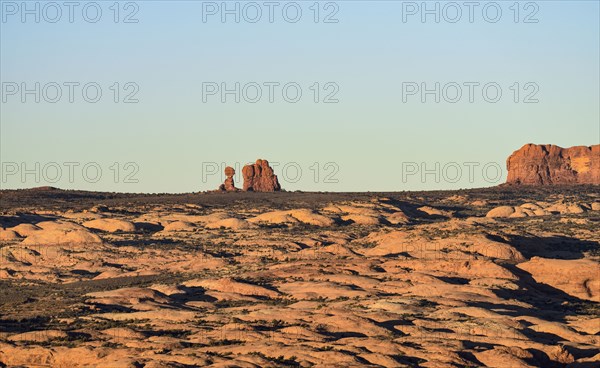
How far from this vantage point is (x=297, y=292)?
9450 centimetres

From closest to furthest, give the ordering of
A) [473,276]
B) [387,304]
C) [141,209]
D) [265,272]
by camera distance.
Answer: [387,304]
[473,276]
[265,272]
[141,209]

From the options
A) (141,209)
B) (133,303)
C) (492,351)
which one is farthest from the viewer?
(141,209)

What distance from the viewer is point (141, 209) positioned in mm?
181750

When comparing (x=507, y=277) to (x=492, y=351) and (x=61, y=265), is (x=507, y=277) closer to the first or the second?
(x=492, y=351)

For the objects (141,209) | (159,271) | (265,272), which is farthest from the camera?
(141,209)

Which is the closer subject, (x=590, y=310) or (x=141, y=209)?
(x=590, y=310)

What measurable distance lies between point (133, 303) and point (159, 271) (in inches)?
963

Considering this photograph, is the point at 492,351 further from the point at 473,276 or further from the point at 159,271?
the point at 159,271

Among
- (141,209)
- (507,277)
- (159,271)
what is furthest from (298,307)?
(141,209)

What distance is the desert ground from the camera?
70688mm

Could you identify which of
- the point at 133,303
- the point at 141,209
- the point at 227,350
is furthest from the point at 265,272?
the point at 141,209

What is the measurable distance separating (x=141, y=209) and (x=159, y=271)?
65999mm

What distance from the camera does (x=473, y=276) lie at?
9812 centimetres

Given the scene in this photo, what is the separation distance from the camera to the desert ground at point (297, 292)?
70.7 m
